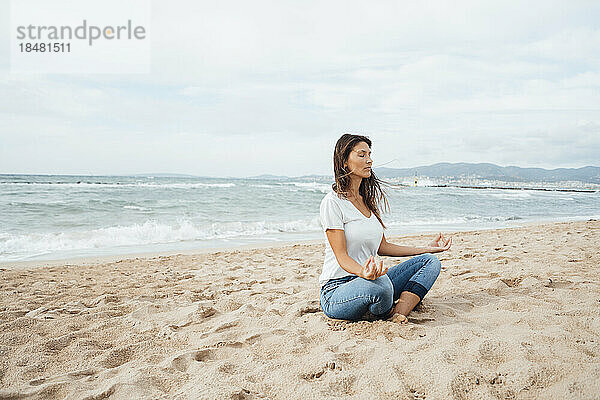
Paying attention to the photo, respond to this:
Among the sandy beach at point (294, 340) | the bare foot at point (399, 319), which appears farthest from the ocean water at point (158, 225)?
the bare foot at point (399, 319)

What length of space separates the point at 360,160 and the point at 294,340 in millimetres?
1481

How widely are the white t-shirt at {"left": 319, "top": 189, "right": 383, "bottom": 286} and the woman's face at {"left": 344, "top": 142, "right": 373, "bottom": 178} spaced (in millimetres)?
254

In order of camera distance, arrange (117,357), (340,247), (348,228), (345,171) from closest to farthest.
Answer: (117,357), (340,247), (348,228), (345,171)

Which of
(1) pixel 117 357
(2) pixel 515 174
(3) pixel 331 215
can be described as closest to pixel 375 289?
(3) pixel 331 215

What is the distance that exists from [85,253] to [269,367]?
23.5ft

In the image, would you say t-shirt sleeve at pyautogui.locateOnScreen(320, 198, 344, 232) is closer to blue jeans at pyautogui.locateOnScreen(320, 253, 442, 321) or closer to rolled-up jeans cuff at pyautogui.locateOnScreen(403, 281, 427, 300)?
blue jeans at pyautogui.locateOnScreen(320, 253, 442, 321)

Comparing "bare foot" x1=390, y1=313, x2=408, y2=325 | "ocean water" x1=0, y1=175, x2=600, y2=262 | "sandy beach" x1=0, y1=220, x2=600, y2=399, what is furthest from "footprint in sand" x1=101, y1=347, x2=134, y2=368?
"ocean water" x1=0, y1=175, x2=600, y2=262

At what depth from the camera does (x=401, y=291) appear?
12.1 ft

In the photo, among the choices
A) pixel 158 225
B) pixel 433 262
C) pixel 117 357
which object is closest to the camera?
pixel 117 357

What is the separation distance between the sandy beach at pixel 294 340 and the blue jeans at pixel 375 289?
4.5 inches

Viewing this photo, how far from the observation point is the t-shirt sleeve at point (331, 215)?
3.26 metres

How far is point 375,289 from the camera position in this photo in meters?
3.16

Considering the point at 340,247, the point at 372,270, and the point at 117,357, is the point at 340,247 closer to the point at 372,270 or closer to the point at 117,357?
the point at 372,270

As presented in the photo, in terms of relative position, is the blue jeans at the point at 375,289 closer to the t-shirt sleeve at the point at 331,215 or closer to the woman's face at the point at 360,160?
the t-shirt sleeve at the point at 331,215
